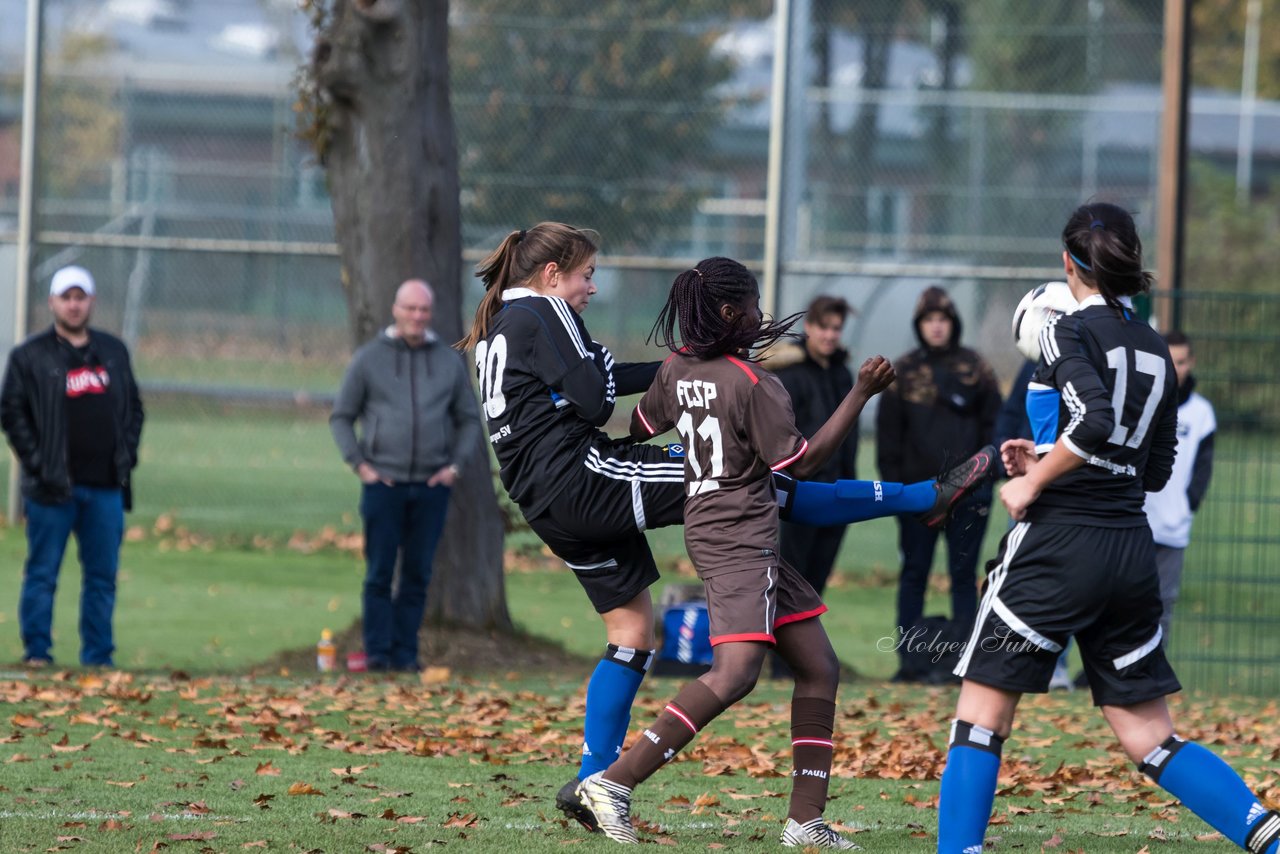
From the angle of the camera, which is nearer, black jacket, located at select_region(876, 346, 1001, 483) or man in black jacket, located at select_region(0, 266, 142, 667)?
man in black jacket, located at select_region(0, 266, 142, 667)

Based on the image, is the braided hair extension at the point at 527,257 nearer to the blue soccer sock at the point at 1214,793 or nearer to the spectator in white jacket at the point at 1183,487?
the blue soccer sock at the point at 1214,793

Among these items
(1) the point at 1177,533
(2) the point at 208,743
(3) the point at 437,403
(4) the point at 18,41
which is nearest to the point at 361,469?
(3) the point at 437,403

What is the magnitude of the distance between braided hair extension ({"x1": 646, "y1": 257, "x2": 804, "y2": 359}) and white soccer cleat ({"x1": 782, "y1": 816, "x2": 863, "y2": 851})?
4.81ft

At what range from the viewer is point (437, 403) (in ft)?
32.6

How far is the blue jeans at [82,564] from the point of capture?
967 cm

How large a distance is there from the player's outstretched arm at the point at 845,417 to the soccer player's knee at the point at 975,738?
871 millimetres

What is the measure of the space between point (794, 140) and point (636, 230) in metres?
1.57

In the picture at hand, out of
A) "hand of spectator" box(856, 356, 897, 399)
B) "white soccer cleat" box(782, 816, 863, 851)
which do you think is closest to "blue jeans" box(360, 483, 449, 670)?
"white soccer cleat" box(782, 816, 863, 851)

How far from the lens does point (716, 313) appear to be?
5277mm

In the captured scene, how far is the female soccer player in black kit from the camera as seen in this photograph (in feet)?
15.3

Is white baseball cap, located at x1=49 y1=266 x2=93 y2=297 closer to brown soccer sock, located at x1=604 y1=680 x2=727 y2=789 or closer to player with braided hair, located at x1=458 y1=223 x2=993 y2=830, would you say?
player with braided hair, located at x1=458 y1=223 x2=993 y2=830

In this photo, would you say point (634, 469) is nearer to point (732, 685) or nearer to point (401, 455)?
point (732, 685)

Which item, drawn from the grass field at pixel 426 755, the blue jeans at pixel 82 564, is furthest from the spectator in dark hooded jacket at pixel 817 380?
the blue jeans at pixel 82 564

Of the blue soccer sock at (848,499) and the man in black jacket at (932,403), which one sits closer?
the blue soccer sock at (848,499)
